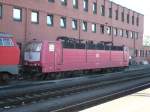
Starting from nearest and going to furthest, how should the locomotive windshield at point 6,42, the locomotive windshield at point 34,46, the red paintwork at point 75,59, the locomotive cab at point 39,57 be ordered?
the locomotive windshield at point 6,42 → the locomotive cab at point 39,57 → the locomotive windshield at point 34,46 → the red paintwork at point 75,59

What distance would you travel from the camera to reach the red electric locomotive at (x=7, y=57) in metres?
24.9

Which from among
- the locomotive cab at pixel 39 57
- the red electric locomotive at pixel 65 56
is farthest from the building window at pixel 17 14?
the locomotive cab at pixel 39 57

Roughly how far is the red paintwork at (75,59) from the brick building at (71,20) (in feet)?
15.9

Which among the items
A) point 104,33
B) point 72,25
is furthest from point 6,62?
point 104,33

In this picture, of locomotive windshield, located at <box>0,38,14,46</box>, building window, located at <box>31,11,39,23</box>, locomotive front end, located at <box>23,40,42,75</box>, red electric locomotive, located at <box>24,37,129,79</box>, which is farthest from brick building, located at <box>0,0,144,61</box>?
locomotive windshield, located at <box>0,38,14,46</box>

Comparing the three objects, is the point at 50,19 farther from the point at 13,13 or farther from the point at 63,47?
the point at 63,47

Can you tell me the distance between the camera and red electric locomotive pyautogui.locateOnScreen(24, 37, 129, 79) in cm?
3075

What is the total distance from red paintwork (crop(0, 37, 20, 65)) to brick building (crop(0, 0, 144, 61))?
8249mm

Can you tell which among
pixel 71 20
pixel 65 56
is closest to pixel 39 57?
pixel 65 56

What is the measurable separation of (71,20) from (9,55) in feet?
70.6

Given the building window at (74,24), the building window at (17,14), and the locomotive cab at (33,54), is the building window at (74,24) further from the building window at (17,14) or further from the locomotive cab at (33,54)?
the locomotive cab at (33,54)

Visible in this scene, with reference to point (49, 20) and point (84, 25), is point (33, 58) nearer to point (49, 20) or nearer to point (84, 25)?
point (49, 20)

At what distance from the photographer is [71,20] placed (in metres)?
46.2

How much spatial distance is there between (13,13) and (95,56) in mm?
8914
